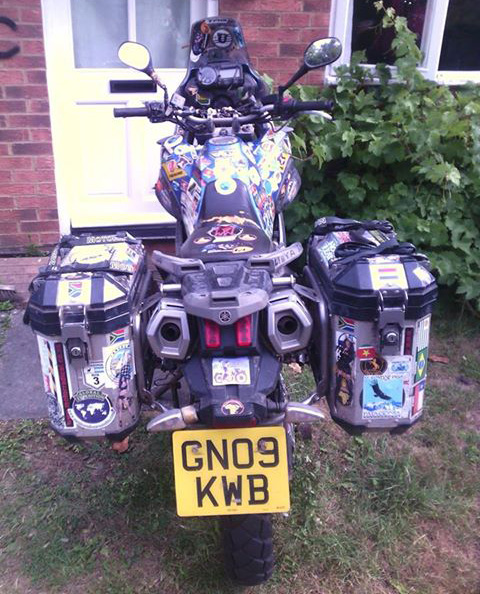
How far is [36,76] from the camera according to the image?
4180 mm

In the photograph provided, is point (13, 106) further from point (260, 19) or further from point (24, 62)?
point (260, 19)

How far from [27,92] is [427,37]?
10.0 feet

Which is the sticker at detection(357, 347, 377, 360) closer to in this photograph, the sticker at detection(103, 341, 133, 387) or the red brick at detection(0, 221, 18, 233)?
the sticker at detection(103, 341, 133, 387)

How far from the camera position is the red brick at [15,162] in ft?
14.2

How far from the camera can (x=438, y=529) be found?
2.39 metres

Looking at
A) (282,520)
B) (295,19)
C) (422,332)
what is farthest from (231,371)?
(295,19)

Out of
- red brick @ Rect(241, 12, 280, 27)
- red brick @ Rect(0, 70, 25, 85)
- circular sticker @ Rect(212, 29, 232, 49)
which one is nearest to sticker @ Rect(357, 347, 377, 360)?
circular sticker @ Rect(212, 29, 232, 49)

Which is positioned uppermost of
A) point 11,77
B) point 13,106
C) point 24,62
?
point 24,62

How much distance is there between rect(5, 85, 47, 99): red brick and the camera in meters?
4.20

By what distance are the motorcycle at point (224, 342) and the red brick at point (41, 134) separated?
234 cm

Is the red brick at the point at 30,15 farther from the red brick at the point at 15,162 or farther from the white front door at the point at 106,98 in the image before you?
the red brick at the point at 15,162

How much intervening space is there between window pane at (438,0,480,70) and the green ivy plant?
0.72 m

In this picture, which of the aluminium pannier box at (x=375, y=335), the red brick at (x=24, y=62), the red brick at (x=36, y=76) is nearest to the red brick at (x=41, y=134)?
the red brick at (x=36, y=76)

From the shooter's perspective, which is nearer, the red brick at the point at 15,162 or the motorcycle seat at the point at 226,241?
the motorcycle seat at the point at 226,241
